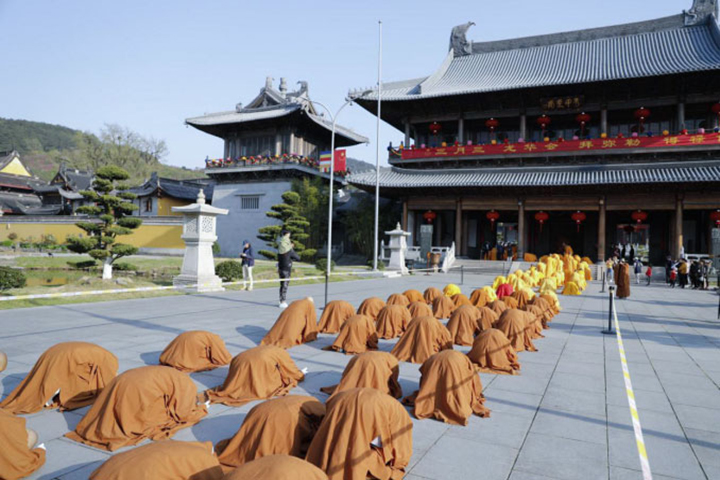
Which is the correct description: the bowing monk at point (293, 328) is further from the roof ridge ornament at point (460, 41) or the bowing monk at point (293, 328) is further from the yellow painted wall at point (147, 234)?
the roof ridge ornament at point (460, 41)

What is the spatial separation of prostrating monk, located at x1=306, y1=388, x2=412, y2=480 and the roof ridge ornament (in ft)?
111

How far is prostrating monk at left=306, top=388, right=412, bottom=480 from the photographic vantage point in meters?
3.13

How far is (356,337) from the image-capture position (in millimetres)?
7004

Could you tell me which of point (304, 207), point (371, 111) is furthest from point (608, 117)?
point (304, 207)

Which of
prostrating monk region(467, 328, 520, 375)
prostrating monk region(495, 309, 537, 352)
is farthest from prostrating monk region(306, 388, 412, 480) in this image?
prostrating monk region(495, 309, 537, 352)

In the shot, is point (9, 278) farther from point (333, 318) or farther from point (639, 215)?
point (639, 215)

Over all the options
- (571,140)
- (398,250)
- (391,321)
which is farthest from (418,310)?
(571,140)

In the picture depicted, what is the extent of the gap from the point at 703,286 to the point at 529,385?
59.8 feet

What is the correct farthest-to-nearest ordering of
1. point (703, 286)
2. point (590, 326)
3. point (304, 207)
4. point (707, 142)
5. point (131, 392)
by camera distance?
point (304, 207) → point (707, 142) → point (703, 286) → point (590, 326) → point (131, 392)

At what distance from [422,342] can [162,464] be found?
4.64 meters

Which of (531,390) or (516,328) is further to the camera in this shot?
(516,328)

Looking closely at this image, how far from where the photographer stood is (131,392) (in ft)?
12.4

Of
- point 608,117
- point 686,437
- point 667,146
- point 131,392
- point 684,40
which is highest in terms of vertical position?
point 684,40

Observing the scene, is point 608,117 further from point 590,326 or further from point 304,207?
point 590,326
